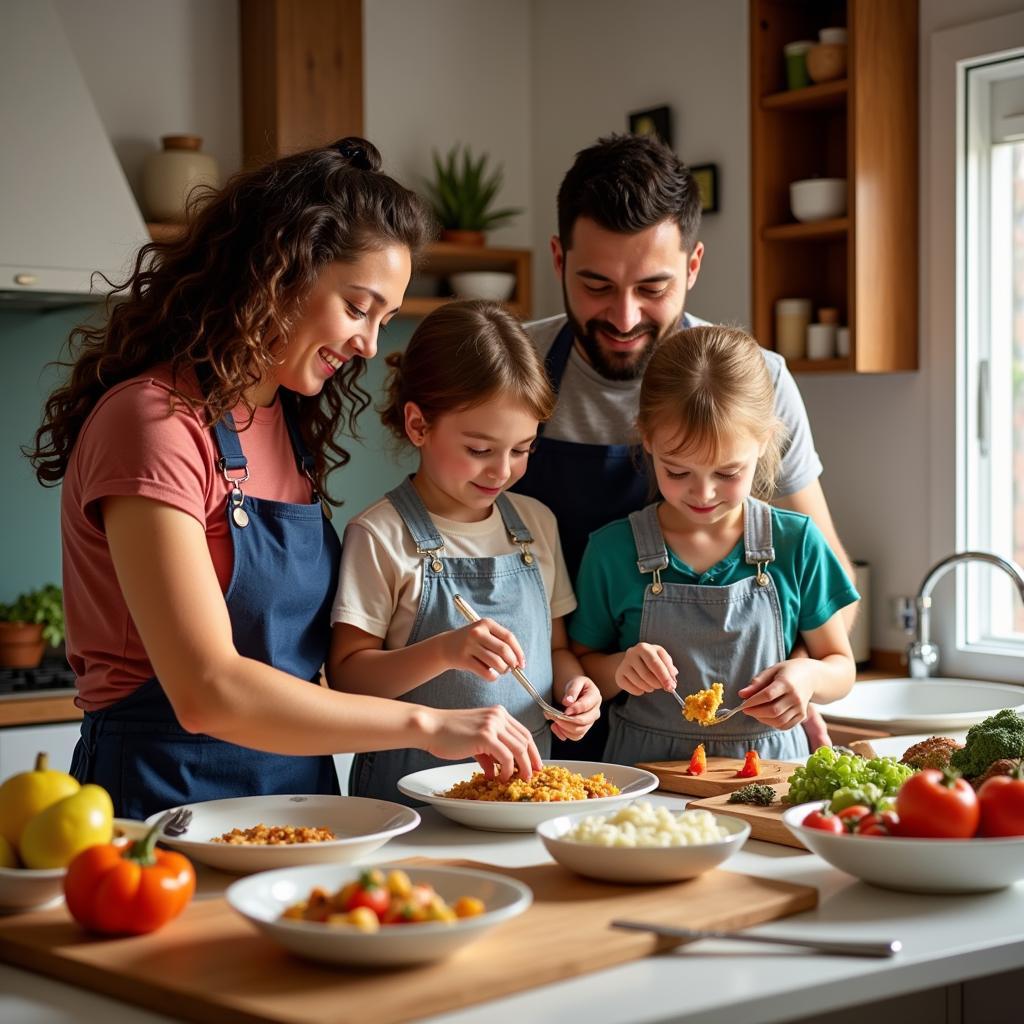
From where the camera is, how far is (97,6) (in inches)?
156

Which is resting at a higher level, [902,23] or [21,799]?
[902,23]

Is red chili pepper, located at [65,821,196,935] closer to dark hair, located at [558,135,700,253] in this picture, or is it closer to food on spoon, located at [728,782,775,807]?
food on spoon, located at [728,782,775,807]

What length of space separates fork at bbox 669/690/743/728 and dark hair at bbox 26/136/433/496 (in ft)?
2.41

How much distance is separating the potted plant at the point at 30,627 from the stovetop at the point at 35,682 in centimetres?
8

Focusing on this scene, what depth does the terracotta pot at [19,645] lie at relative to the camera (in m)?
3.49

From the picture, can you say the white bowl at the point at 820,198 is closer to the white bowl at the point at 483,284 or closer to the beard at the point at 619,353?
the white bowl at the point at 483,284

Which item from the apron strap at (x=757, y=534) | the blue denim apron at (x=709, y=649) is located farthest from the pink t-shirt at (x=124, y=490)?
the apron strap at (x=757, y=534)

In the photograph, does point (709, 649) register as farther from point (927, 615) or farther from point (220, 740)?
point (927, 615)

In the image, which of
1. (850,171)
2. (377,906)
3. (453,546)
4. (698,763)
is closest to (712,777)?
(698,763)

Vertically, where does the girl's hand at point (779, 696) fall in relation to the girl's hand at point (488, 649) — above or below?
below

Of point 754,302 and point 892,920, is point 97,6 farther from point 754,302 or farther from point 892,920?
point 892,920

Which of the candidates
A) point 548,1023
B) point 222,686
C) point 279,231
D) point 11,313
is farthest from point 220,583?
point 11,313

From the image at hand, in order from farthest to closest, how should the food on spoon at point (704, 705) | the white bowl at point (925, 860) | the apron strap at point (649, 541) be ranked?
the apron strap at point (649, 541) < the food on spoon at point (704, 705) < the white bowl at point (925, 860)

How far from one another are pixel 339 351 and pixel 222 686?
18.8 inches
